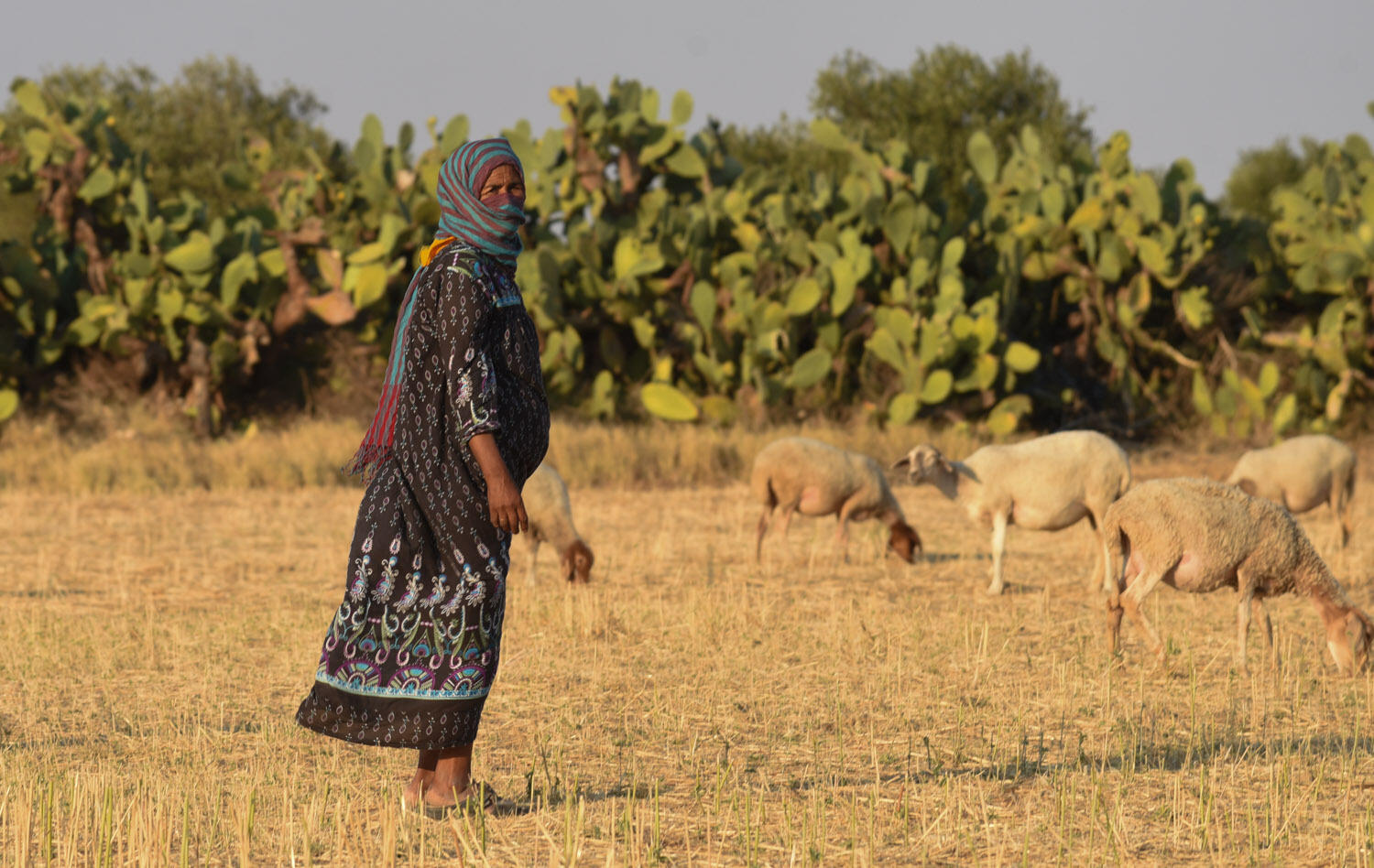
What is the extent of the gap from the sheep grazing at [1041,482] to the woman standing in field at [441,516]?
6.14 m

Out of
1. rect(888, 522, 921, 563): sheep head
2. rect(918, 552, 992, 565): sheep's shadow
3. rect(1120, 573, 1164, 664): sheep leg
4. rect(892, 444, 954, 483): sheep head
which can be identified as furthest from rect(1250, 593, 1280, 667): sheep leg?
rect(918, 552, 992, 565): sheep's shadow

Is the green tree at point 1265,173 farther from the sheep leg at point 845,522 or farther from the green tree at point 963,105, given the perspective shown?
the sheep leg at point 845,522

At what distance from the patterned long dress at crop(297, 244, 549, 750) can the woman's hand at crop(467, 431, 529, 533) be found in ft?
0.16

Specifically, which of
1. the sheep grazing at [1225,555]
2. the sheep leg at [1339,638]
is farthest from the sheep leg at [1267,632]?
the sheep leg at [1339,638]

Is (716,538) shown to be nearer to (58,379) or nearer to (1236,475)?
(1236,475)

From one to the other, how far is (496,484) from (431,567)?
14.5 inches

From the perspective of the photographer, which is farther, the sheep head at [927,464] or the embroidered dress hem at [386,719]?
the sheep head at [927,464]

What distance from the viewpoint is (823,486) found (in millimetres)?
Result: 11820

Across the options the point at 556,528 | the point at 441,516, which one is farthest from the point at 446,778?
the point at 556,528

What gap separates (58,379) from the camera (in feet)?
65.9

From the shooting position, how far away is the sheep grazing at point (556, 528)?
10367mm

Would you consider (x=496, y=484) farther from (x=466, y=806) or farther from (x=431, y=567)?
(x=466, y=806)

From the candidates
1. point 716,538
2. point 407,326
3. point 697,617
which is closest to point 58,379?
point 716,538

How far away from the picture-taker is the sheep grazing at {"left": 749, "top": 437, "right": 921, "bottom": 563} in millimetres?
11797
